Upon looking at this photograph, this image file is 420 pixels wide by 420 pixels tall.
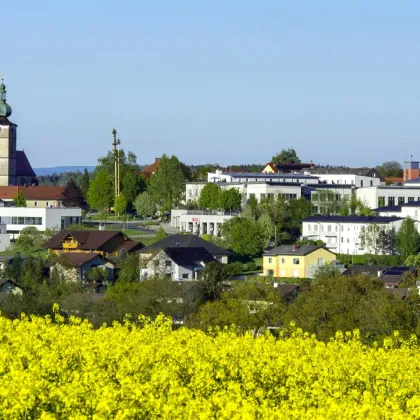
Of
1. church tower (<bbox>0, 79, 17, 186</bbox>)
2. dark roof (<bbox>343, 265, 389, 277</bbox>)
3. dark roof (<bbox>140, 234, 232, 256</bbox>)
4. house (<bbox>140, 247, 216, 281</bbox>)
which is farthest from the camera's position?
church tower (<bbox>0, 79, 17, 186</bbox>)

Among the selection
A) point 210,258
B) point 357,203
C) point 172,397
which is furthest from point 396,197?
point 172,397

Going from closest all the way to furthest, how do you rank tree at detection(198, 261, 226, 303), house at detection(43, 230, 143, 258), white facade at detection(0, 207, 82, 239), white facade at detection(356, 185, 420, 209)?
tree at detection(198, 261, 226, 303) < house at detection(43, 230, 143, 258) < white facade at detection(0, 207, 82, 239) < white facade at detection(356, 185, 420, 209)

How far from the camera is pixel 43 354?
23984 mm

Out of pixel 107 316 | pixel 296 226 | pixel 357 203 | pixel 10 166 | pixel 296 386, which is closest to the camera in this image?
pixel 296 386

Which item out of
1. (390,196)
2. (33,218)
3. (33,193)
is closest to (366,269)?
(390,196)

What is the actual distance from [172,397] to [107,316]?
24.0 metres

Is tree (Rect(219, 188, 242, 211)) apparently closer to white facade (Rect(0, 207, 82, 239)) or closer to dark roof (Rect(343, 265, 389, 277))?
white facade (Rect(0, 207, 82, 239))

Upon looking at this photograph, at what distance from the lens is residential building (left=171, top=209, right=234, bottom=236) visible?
75625mm

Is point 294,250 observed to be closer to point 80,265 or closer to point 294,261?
point 294,261

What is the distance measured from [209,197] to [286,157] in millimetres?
45241

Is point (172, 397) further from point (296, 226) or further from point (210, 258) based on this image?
point (296, 226)

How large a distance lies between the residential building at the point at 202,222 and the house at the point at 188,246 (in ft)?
29.6

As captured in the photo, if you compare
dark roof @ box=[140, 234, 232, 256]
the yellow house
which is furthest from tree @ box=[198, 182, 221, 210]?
the yellow house

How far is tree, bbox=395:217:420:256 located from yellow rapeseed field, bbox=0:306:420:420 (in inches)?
1379
